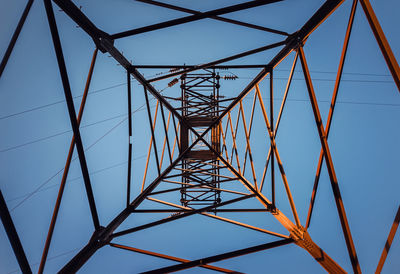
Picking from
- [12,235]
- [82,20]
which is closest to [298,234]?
[12,235]

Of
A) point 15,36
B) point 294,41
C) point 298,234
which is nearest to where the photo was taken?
point 15,36

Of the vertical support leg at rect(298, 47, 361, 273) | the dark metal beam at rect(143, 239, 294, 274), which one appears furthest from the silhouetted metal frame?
the dark metal beam at rect(143, 239, 294, 274)

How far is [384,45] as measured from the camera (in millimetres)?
2574

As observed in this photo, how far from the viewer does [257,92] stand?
256 inches

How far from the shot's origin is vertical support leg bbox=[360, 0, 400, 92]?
2.50m

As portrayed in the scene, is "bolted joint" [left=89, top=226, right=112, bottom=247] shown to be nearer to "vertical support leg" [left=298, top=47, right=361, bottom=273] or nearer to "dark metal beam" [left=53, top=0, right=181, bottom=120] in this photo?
"dark metal beam" [left=53, top=0, right=181, bottom=120]

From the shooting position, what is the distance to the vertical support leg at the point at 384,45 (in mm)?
2504

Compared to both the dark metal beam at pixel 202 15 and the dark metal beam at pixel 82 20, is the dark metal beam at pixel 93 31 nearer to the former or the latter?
the dark metal beam at pixel 82 20

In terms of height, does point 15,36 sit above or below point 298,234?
above

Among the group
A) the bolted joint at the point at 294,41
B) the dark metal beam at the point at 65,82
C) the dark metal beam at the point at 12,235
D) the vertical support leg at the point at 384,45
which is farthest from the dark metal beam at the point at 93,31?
the vertical support leg at the point at 384,45

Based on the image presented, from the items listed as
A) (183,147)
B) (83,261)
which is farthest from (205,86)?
(83,261)

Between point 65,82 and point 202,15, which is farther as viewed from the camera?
point 202,15

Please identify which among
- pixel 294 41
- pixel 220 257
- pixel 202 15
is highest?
pixel 202 15

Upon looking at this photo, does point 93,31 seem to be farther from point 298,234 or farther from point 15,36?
point 298,234
